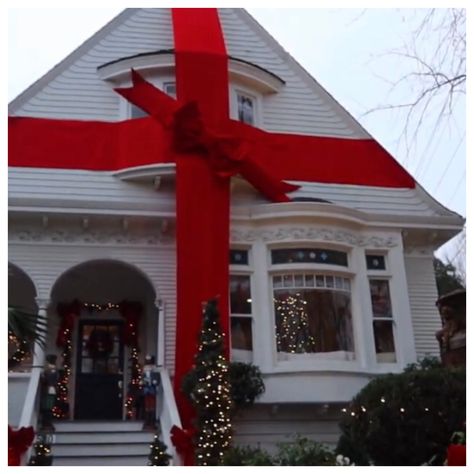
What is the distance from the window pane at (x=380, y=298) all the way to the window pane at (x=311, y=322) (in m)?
0.67

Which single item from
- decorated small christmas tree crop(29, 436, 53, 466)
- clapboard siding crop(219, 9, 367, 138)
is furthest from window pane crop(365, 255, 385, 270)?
decorated small christmas tree crop(29, 436, 53, 466)

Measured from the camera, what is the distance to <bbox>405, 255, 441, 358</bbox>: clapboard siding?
12188 mm

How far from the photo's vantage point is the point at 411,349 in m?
11.5

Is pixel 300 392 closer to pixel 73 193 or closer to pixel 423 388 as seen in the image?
pixel 423 388

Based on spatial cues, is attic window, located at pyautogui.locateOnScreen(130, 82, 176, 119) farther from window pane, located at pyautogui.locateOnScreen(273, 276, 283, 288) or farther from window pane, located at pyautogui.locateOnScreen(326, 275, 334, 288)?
window pane, located at pyautogui.locateOnScreen(326, 275, 334, 288)

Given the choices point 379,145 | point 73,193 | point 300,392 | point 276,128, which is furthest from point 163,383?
point 379,145

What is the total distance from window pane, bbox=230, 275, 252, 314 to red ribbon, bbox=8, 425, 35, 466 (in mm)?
3800

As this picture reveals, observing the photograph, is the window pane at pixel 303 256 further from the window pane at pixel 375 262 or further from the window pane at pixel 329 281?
the window pane at pixel 375 262

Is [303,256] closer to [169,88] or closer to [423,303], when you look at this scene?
[423,303]

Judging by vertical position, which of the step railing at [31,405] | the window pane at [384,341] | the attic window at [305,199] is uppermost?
the attic window at [305,199]

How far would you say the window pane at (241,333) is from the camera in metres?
11.0

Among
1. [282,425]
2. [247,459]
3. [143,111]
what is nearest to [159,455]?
[247,459]

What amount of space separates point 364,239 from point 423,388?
4.61m

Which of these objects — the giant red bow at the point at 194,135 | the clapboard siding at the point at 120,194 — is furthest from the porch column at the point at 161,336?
the giant red bow at the point at 194,135
